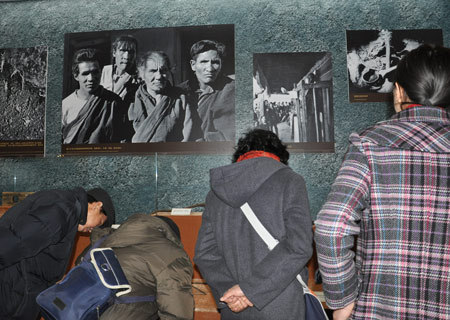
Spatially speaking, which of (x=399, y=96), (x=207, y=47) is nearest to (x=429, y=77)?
(x=399, y=96)

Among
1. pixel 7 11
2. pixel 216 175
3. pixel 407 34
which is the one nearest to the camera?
pixel 216 175

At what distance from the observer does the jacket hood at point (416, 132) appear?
1.13 metres

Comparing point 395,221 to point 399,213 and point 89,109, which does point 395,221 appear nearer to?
point 399,213

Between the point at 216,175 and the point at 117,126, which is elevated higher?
the point at 117,126

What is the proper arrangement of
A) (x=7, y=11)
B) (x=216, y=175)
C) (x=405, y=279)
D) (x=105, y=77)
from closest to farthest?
(x=405, y=279)
(x=216, y=175)
(x=105, y=77)
(x=7, y=11)

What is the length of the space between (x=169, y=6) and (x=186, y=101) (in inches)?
48.5

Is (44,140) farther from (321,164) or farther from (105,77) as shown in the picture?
(321,164)

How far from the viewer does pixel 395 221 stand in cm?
113

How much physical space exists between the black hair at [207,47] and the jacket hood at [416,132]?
144 inches

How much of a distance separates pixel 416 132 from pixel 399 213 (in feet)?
0.79

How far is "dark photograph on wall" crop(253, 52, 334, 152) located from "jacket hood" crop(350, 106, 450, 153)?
3.27 m

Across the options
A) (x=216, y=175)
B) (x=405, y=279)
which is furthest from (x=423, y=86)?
(x=216, y=175)

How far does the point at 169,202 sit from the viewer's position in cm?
455

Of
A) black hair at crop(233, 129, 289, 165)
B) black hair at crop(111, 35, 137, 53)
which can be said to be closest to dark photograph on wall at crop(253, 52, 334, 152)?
black hair at crop(111, 35, 137, 53)
